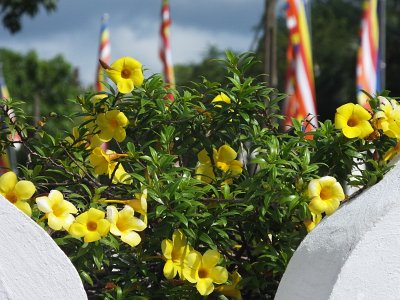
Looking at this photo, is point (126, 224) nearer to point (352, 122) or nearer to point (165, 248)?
point (165, 248)

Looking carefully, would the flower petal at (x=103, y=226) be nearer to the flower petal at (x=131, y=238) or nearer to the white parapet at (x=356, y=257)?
the flower petal at (x=131, y=238)

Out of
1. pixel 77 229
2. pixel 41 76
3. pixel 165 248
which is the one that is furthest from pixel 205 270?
pixel 41 76

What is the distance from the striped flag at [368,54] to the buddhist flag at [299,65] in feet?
3.02

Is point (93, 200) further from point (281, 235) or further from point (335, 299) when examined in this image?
point (335, 299)

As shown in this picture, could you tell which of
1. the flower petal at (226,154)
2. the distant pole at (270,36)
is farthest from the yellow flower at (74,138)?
the distant pole at (270,36)

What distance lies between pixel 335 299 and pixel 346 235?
0.15 m

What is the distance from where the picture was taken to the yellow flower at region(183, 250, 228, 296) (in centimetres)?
223

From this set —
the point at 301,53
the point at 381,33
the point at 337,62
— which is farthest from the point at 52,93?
the point at 301,53

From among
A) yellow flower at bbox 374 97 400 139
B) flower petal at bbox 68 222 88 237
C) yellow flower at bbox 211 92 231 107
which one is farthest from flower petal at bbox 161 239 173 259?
yellow flower at bbox 374 97 400 139

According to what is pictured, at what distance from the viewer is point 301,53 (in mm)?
12867

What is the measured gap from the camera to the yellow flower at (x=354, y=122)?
234cm

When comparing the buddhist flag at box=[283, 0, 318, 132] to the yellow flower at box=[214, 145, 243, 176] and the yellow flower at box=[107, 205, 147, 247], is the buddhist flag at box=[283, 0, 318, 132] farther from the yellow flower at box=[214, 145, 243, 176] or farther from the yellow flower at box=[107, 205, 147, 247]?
the yellow flower at box=[107, 205, 147, 247]

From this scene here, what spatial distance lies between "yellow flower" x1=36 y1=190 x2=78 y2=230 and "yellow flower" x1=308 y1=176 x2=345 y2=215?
0.65 m

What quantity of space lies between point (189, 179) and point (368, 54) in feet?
38.9
